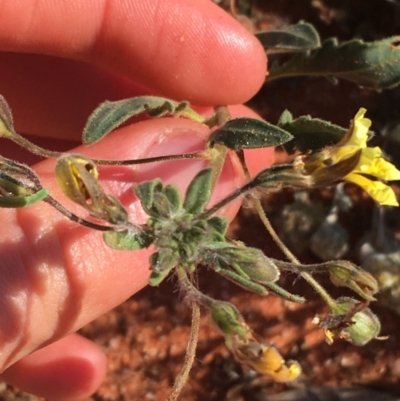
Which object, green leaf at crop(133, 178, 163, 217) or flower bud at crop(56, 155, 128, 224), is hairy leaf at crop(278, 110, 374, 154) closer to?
green leaf at crop(133, 178, 163, 217)

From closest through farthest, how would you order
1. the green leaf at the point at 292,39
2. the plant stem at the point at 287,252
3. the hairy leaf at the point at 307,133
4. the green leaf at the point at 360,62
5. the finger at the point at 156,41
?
1. the plant stem at the point at 287,252
2. the hairy leaf at the point at 307,133
3. the finger at the point at 156,41
4. the green leaf at the point at 360,62
5. the green leaf at the point at 292,39

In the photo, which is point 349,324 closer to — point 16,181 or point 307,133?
point 307,133

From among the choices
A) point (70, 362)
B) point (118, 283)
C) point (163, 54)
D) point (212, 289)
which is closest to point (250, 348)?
point (118, 283)

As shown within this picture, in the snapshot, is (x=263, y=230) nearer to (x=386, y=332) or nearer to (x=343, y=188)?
(x=343, y=188)

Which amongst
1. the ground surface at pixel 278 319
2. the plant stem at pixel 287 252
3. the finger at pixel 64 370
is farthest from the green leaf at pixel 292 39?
the finger at pixel 64 370

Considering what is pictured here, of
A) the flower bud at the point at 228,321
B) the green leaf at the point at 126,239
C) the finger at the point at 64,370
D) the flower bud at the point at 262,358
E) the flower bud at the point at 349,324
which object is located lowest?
the finger at the point at 64,370

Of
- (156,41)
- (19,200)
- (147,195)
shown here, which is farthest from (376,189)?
(156,41)

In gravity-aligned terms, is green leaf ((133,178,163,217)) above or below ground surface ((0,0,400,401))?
above

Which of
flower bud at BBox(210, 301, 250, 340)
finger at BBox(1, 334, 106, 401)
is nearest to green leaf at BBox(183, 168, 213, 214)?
flower bud at BBox(210, 301, 250, 340)

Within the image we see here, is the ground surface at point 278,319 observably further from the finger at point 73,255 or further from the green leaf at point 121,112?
the green leaf at point 121,112
